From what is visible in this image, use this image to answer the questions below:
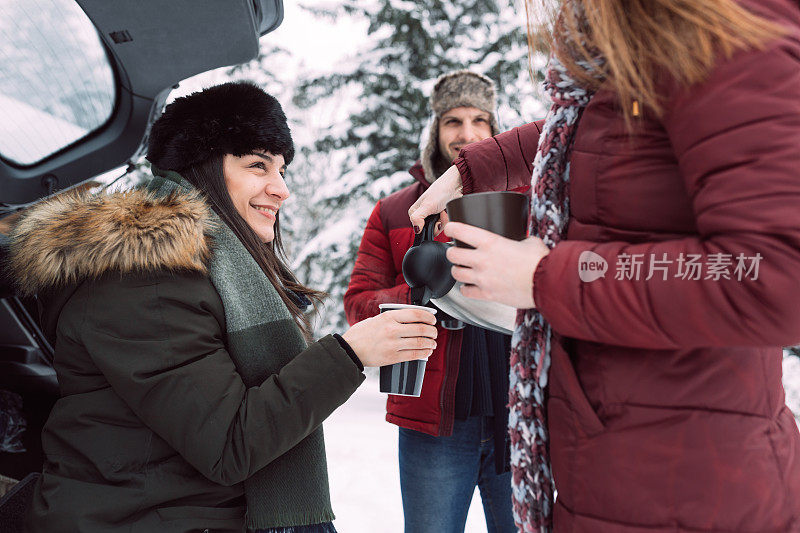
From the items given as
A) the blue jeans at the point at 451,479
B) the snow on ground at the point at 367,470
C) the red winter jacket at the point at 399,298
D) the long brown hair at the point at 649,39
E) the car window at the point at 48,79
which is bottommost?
the snow on ground at the point at 367,470

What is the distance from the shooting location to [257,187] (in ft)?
5.97

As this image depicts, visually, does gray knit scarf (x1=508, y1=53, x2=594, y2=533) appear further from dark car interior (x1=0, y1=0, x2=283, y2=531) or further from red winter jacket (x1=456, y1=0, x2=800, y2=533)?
dark car interior (x1=0, y1=0, x2=283, y2=531)

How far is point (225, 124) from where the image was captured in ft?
5.85

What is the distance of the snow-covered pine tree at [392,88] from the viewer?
7539mm

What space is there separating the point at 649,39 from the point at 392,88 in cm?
758

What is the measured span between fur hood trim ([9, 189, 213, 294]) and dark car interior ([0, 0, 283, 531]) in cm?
20

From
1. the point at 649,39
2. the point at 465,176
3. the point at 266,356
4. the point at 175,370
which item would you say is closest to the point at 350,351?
the point at 266,356

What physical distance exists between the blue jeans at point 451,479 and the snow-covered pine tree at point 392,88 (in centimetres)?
544

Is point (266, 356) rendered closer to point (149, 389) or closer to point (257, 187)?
point (149, 389)

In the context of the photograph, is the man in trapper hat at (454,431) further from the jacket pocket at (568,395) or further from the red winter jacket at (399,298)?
the jacket pocket at (568,395)

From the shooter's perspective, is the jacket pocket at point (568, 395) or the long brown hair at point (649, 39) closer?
the long brown hair at point (649, 39)

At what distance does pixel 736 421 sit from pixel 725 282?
9.6 inches

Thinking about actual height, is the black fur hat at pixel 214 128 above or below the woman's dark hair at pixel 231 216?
above

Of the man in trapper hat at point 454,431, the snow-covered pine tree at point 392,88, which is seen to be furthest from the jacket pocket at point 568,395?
the snow-covered pine tree at point 392,88
